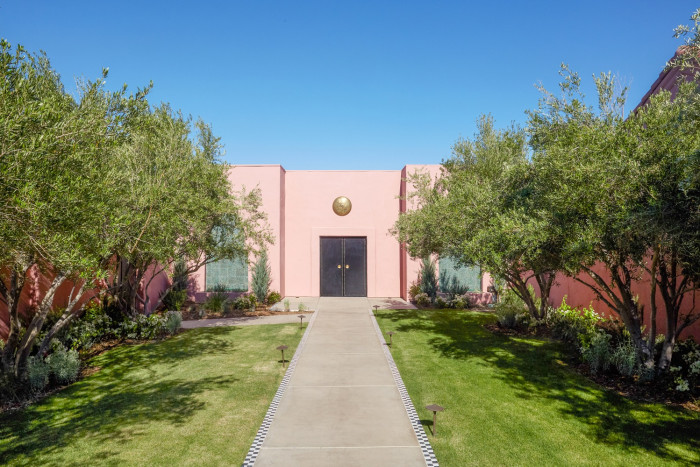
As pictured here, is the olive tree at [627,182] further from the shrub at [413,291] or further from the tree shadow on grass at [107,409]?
the shrub at [413,291]

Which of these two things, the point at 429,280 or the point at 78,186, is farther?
the point at 429,280

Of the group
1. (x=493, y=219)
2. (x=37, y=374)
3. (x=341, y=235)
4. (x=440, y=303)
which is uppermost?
(x=341, y=235)

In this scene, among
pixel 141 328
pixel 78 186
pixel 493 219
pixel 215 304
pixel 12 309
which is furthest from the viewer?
pixel 215 304

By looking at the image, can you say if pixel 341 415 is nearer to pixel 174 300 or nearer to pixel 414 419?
pixel 414 419

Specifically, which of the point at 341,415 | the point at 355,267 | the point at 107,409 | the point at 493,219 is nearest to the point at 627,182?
the point at 493,219

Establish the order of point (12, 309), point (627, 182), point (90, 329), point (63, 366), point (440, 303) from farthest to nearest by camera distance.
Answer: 1. point (440, 303)
2. point (90, 329)
3. point (63, 366)
4. point (12, 309)
5. point (627, 182)

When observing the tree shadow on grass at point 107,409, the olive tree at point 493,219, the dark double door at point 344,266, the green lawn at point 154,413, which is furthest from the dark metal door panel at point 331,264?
the tree shadow on grass at point 107,409

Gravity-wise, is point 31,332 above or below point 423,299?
above

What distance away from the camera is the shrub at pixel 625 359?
809 centimetres

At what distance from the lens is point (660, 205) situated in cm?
558

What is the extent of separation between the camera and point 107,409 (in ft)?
22.9

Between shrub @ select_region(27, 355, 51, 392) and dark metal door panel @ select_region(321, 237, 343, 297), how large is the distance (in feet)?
42.7

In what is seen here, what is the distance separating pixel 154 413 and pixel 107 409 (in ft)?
2.90

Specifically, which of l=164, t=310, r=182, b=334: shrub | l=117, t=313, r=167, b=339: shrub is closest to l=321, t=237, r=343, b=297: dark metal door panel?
l=164, t=310, r=182, b=334: shrub
